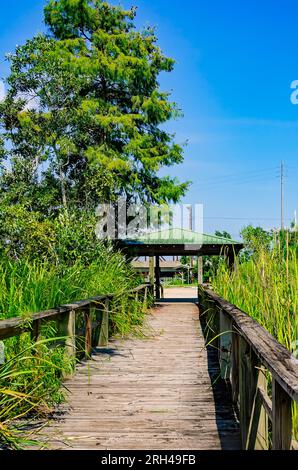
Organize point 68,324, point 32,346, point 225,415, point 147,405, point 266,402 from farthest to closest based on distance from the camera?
point 68,324
point 147,405
point 225,415
point 32,346
point 266,402

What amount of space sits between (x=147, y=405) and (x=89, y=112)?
17678mm

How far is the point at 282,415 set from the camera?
2.08 meters

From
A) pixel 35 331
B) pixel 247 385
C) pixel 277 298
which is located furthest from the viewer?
pixel 35 331

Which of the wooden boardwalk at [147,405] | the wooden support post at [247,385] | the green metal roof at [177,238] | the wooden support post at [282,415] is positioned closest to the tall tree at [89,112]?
the green metal roof at [177,238]

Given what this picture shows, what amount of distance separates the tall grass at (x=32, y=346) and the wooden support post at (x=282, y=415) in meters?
1.56

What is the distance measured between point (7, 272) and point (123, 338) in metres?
3.48

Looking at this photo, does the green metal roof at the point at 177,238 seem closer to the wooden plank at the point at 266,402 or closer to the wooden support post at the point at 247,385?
the wooden support post at the point at 247,385

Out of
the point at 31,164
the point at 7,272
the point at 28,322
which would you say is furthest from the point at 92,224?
the point at 28,322

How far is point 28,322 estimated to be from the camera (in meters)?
3.99

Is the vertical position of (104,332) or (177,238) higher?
(177,238)

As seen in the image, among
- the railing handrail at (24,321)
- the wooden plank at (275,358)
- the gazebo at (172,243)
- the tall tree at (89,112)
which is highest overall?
the tall tree at (89,112)

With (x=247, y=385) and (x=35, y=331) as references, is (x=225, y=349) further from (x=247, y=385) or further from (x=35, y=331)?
(x=247, y=385)

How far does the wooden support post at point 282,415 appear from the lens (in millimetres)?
2070

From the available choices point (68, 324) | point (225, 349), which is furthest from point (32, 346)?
point (225, 349)
